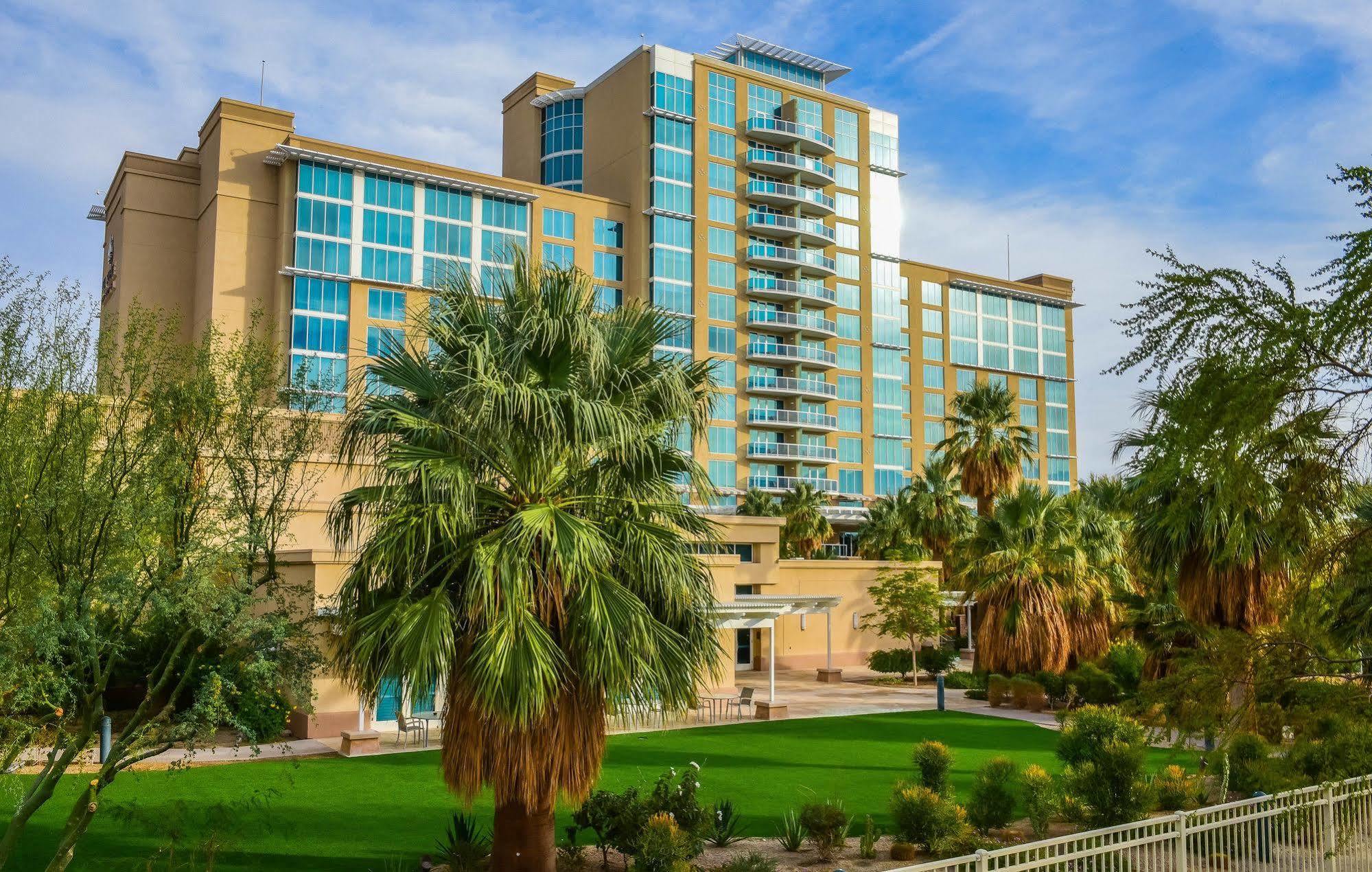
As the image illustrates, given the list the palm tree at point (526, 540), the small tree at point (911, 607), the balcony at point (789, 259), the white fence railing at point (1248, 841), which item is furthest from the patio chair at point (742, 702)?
the balcony at point (789, 259)

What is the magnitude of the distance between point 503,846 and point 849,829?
5547 mm

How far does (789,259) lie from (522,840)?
217ft

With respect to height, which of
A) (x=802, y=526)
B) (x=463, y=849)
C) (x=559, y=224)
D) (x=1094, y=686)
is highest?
(x=559, y=224)

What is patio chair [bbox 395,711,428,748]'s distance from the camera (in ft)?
72.5

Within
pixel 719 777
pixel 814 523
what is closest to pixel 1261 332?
pixel 719 777

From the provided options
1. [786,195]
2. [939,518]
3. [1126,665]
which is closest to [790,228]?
[786,195]

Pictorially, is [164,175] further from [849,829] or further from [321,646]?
[849,829]

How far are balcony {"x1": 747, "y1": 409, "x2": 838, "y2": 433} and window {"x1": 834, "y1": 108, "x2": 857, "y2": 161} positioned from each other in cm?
1965

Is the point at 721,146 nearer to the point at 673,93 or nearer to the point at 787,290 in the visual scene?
the point at 673,93

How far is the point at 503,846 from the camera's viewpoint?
11.6 m

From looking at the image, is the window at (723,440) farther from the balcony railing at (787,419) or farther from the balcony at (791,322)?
the balcony at (791,322)

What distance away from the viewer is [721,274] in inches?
2886

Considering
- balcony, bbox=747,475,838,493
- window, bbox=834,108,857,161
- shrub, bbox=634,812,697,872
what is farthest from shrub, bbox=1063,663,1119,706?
window, bbox=834,108,857,161

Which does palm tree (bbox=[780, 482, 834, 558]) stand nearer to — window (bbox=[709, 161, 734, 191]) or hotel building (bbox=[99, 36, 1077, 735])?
→ hotel building (bbox=[99, 36, 1077, 735])
